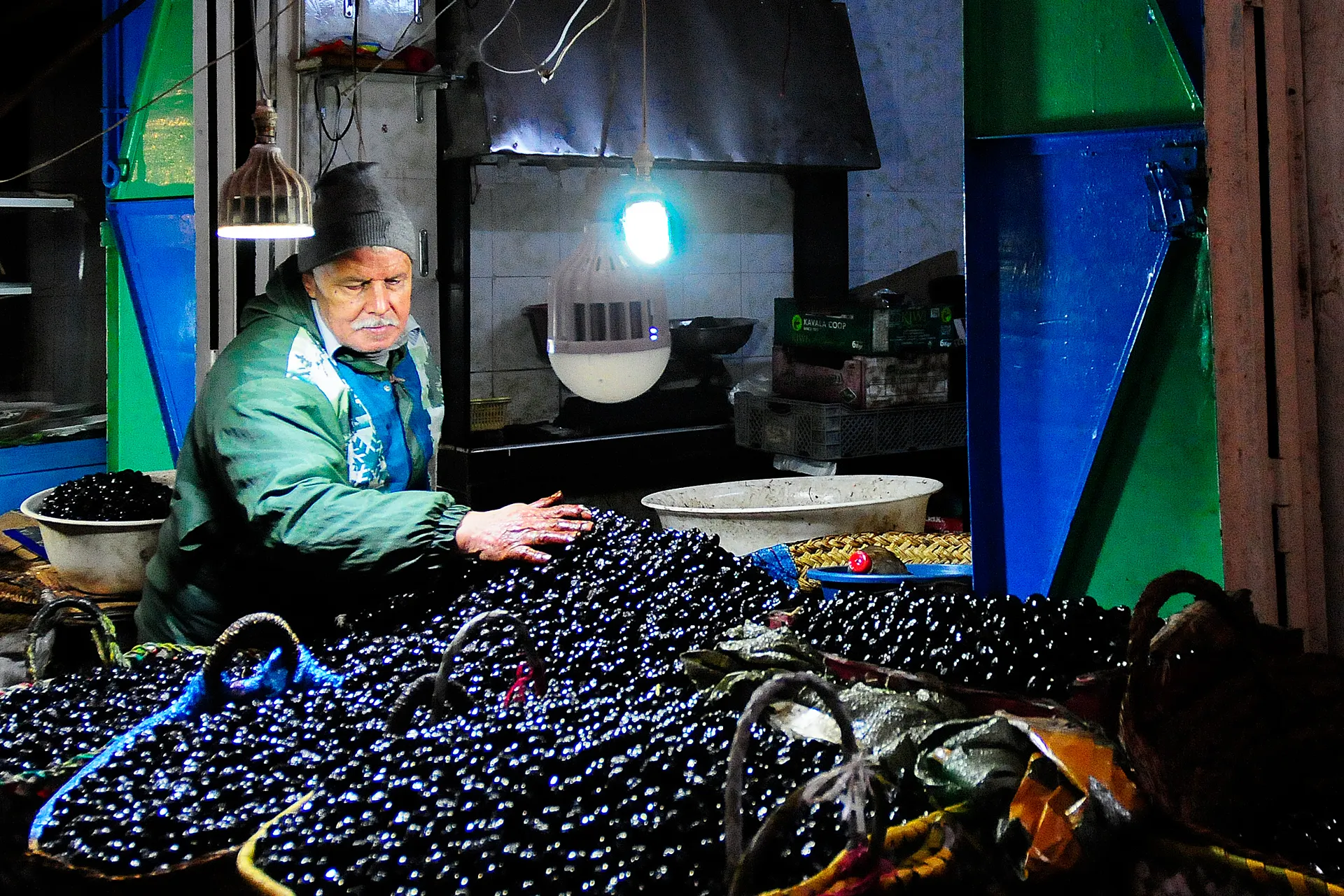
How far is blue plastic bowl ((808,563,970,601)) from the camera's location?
3521mm

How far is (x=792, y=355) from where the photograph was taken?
620 cm

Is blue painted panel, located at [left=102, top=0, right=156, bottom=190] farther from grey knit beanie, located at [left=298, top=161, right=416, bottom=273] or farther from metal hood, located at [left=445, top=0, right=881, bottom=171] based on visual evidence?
grey knit beanie, located at [left=298, top=161, right=416, bottom=273]

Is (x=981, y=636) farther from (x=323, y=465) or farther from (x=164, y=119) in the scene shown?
(x=164, y=119)

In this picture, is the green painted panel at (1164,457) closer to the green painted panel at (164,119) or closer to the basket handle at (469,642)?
the basket handle at (469,642)

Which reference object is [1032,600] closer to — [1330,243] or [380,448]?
[1330,243]

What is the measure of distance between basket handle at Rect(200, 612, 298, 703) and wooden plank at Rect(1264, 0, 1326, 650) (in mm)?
1863

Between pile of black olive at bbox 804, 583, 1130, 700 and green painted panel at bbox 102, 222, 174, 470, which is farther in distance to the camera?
green painted panel at bbox 102, 222, 174, 470

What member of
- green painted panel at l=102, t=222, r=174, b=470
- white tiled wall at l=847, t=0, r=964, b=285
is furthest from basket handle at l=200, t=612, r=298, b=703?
white tiled wall at l=847, t=0, r=964, b=285

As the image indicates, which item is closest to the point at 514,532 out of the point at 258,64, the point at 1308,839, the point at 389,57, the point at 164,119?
the point at 1308,839

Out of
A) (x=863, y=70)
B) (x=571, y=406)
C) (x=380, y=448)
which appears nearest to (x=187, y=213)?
(x=571, y=406)

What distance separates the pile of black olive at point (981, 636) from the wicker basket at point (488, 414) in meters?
3.40

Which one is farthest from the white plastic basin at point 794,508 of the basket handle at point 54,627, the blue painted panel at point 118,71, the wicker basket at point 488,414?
the blue painted panel at point 118,71

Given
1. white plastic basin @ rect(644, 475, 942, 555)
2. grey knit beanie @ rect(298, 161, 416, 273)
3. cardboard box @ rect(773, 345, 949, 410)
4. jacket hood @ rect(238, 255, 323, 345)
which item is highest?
grey knit beanie @ rect(298, 161, 416, 273)

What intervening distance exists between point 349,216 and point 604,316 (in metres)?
0.86
